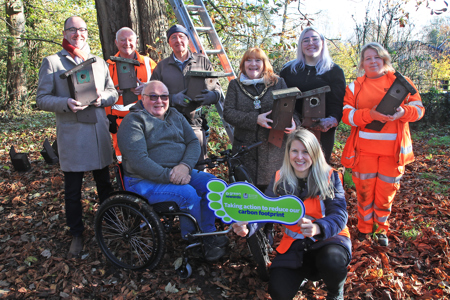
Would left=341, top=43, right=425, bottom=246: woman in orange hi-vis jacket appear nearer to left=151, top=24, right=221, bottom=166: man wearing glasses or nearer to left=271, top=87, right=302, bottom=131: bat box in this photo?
left=271, top=87, right=302, bottom=131: bat box

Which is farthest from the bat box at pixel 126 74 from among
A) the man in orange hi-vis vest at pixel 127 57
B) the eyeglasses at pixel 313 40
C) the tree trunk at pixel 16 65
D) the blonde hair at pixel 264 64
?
the tree trunk at pixel 16 65

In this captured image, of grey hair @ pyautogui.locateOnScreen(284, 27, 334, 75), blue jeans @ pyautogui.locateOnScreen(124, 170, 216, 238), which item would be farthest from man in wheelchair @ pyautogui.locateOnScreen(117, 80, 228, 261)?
grey hair @ pyautogui.locateOnScreen(284, 27, 334, 75)

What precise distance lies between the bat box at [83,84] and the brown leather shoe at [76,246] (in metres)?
1.49

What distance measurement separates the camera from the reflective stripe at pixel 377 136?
293cm

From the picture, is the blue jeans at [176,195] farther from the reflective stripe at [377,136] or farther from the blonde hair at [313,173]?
the reflective stripe at [377,136]

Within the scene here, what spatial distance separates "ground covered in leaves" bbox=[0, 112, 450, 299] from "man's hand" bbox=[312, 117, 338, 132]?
51.0 inches

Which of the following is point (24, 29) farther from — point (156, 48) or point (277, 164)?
point (277, 164)

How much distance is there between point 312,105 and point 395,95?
747 millimetres

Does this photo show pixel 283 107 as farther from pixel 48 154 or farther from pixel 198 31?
pixel 48 154

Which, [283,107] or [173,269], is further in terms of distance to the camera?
[173,269]

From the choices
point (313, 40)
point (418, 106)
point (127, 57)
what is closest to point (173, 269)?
point (127, 57)

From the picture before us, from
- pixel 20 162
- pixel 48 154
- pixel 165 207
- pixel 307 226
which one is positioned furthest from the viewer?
pixel 48 154

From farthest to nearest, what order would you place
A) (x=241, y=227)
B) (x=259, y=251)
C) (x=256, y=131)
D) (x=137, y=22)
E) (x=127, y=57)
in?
1. (x=137, y=22)
2. (x=127, y=57)
3. (x=256, y=131)
4. (x=259, y=251)
5. (x=241, y=227)

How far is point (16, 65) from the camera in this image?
1103 centimetres
